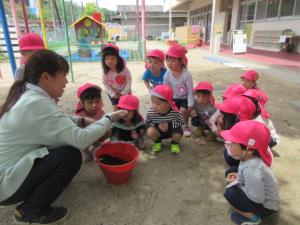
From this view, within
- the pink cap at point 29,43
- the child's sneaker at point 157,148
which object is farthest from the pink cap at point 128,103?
the pink cap at point 29,43

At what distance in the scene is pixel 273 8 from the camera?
11.2 meters

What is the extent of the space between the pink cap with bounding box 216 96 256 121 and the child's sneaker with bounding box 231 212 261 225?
0.86 meters

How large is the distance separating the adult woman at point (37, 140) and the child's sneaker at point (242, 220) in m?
1.16

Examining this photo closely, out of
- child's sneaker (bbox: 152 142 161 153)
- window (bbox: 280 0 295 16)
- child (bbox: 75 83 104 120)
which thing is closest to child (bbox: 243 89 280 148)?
child's sneaker (bbox: 152 142 161 153)

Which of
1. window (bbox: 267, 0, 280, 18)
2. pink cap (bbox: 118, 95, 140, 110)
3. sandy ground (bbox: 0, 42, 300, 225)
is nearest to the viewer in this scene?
sandy ground (bbox: 0, 42, 300, 225)

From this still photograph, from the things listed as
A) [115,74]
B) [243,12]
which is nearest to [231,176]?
[115,74]

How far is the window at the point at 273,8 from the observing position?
1095 centimetres

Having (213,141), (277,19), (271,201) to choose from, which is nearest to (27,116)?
(271,201)

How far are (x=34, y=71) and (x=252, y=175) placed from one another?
5.09ft

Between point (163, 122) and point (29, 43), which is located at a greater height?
point (29, 43)

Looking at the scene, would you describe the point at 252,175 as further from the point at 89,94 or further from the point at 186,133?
the point at 89,94

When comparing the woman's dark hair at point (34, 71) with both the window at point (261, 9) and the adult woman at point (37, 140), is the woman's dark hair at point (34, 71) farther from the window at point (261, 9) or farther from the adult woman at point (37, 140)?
the window at point (261, 9)

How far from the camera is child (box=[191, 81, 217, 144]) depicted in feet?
9.77

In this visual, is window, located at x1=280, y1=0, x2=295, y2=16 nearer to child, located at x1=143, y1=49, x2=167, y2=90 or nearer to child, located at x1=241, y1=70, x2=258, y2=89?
child, located at x1=241, y1=70, x2=258, y2=89
